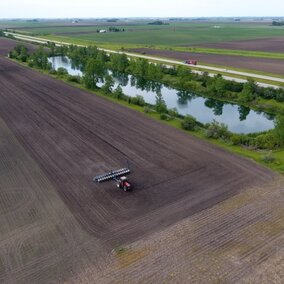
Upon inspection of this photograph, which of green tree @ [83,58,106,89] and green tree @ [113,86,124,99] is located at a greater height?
green tree @ [83,58,106,89]

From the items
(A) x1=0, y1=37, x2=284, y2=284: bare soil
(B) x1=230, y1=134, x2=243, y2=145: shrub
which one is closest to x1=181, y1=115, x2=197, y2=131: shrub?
(A) x1=0, y1=37, x2=284, y2=284: bare soil

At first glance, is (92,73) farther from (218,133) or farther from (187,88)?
(218,133)

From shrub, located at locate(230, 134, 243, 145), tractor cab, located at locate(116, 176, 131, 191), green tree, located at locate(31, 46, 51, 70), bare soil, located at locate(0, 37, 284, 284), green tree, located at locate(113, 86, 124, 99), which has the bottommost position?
bare soil, located at locate(0, 37, 284, 284)

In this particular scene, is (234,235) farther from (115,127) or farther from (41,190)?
(115,127)

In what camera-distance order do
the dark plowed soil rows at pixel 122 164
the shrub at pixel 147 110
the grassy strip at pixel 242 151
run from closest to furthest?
1. the dark plowed soil rows at pixel 122 164
2. the grassy strip at pixel 242 151
3. the shrub at pixel 147 110

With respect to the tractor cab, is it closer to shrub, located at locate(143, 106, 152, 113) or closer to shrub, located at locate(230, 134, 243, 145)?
shrub, located at locate(230, 134, 243, 145)

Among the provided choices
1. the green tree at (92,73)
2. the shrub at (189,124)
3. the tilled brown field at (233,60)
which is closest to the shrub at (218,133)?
the shrub at (189,124)

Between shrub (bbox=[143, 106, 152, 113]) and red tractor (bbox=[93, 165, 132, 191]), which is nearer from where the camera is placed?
red tractor (bbox=[93, 165, 132, 191])

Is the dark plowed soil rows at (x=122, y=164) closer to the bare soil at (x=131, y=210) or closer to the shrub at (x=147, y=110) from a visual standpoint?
the bare soil at (x=131, y=210)
